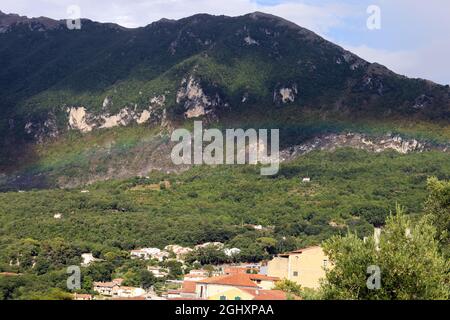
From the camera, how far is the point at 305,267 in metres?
52.9

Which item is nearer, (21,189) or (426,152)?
(426,152)

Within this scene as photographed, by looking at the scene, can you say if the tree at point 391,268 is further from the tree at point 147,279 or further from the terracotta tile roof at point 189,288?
the tree at point 147,279

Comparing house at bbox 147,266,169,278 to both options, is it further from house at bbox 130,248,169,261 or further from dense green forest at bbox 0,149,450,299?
house at bbox 130,248,169,261

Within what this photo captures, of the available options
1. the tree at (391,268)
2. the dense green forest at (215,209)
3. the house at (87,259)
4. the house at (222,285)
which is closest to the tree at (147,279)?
the dense green forest at (215,209)

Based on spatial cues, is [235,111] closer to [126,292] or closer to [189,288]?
[126,292]

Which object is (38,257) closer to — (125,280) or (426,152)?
(125,280)

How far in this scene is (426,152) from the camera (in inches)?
6083

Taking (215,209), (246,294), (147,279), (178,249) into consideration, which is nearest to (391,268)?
(246,294)

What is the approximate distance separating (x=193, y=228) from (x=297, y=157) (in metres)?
47.1

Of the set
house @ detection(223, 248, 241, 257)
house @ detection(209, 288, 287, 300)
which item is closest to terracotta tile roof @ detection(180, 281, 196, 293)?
house @ detection(209, 288, 287, 300)

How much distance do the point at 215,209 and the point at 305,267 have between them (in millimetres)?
84423

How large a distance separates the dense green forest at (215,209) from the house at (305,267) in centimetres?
3261
